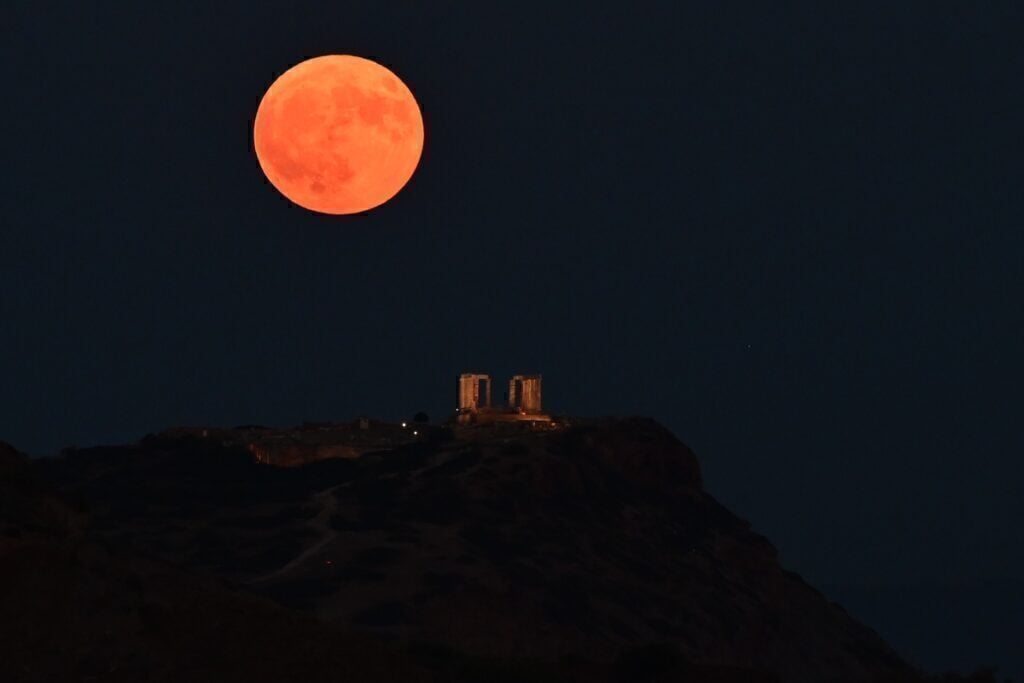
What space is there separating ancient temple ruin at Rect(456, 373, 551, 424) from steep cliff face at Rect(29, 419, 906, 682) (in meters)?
5.36

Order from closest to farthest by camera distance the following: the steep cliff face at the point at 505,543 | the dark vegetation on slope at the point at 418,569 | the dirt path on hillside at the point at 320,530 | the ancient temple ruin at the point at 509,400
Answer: the dark vegetation on slope at the point at 418,569, the steep cliff face at the point at 505,543, the dirt path on hillside at the point at 320,530, the ancient temple ruin at the point at 509,400

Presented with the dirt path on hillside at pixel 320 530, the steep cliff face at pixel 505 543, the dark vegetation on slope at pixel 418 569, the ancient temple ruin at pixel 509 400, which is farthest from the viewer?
the ancient temple ruin at pixel 509 400

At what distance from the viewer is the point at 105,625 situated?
2055 inches

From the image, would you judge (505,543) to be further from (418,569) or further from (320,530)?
(418,569)

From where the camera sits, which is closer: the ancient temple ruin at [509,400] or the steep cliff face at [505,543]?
the steep cliff face at [505,543]

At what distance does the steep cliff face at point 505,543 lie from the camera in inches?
4021

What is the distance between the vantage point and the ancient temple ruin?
148 meters

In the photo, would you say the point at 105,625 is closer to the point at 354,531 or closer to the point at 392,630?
the point at 392,630

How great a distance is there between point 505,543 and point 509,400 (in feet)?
112

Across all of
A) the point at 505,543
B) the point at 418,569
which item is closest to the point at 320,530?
the point at 505,543

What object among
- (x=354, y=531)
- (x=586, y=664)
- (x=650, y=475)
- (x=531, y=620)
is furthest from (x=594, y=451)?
(x=586, y=664)

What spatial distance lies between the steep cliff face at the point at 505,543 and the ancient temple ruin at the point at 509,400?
536 centimetres

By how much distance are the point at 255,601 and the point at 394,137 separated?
62.0 meters

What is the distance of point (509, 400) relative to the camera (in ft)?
493
